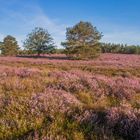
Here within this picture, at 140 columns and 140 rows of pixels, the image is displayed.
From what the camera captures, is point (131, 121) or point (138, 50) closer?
point (131, 121)

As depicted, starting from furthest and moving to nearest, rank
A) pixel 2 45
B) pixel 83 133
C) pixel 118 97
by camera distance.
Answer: pixel 2 45
pixel 118 97
pixel 83 133

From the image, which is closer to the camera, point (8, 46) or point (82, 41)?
point (82, 41)

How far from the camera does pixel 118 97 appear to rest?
23.0 feet

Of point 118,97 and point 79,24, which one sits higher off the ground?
point 79,24

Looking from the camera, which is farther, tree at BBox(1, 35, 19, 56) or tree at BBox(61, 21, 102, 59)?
tree at BBox(1, 35, 19, 56)

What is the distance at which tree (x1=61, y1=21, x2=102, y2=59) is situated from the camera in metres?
39.5

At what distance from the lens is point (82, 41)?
41.2 m

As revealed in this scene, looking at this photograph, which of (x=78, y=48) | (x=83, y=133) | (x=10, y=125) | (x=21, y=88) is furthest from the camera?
(x=78, y=48)

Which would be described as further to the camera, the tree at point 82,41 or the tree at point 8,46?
the tree at point 8,46

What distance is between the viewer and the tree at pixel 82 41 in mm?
39475

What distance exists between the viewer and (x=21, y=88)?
25.8 ft

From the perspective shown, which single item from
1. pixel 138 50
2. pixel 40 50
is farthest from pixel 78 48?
pixel 138 50

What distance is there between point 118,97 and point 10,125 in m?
3.30

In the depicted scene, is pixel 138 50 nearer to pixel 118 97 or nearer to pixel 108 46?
pixel 108 46
